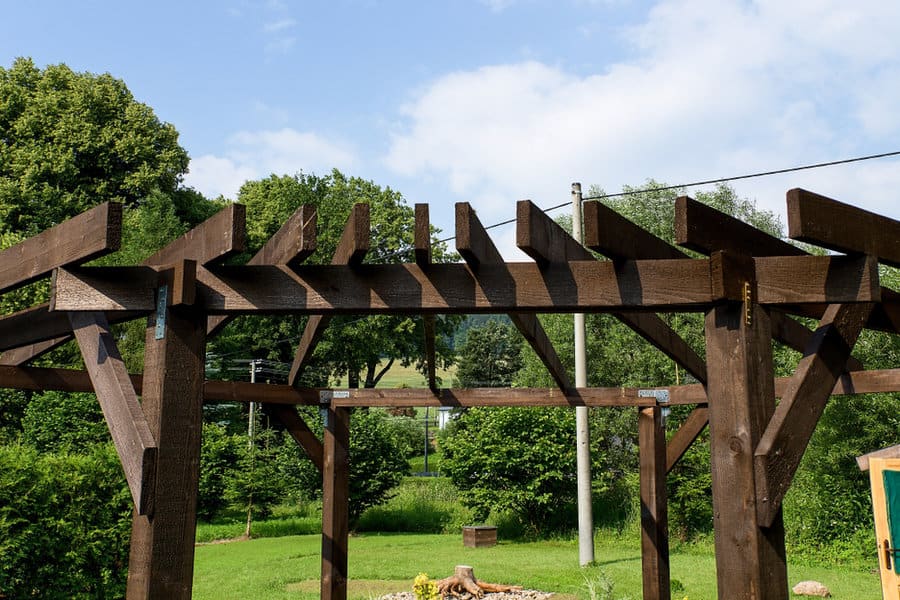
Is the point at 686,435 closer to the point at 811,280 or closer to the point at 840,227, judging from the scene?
the point at 811,280

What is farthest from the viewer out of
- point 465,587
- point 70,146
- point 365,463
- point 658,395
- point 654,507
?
point 70,146

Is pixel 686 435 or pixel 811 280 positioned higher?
pixel 811 280

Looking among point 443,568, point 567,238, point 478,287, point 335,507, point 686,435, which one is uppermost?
point 567,238

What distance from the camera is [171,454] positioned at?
10.4 feet

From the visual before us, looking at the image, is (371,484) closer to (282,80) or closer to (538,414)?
(538,414)

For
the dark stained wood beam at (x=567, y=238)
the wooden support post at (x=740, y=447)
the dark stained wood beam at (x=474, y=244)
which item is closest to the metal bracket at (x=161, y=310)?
the dark stained wood beam at (x=474, y=244)

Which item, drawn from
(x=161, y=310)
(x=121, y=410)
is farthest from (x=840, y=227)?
(x=121, y=410)

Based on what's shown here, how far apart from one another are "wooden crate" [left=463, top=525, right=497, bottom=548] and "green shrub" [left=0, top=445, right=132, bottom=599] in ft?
26.1

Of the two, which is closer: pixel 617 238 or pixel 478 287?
pixel 617 238

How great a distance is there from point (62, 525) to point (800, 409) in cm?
715

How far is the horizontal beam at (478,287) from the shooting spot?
10.5 feet

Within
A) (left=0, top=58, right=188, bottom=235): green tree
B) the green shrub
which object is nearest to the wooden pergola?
the green shrub

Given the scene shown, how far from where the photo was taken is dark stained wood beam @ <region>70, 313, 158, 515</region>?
121 inches

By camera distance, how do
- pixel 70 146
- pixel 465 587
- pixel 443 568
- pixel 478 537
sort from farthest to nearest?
pixel 70 146
pixel 478 537
pixel 443 568
pixel 465 587
